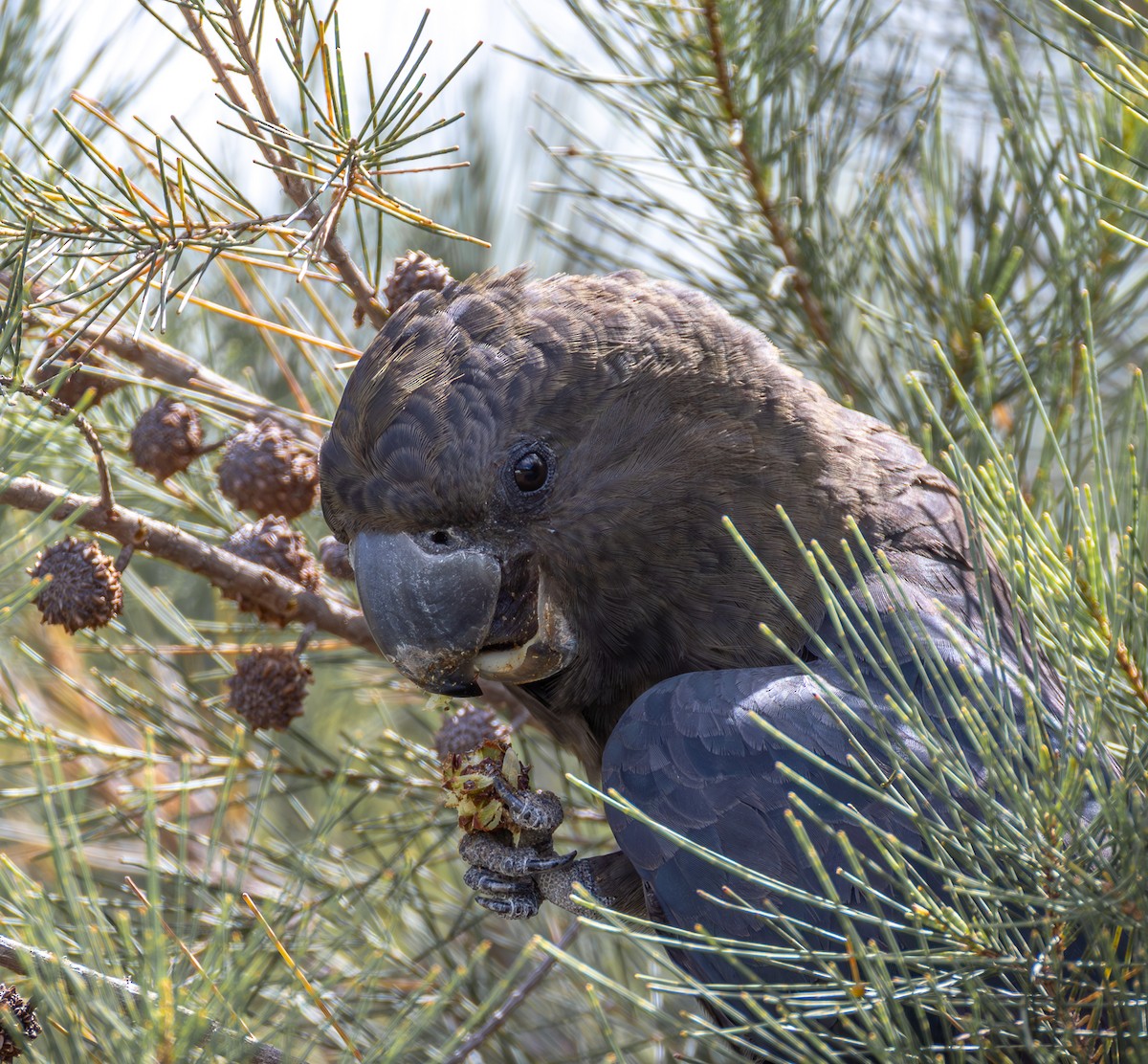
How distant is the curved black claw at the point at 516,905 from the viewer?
1954 millimetres

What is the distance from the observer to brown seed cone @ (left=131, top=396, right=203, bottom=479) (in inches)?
78.7

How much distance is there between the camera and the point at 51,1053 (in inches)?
54.2

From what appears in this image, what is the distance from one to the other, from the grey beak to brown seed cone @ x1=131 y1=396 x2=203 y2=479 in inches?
14.6

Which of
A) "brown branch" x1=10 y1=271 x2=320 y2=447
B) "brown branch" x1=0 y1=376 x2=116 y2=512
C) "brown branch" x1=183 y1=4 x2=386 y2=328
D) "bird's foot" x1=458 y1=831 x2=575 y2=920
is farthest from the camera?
"brown branch" x1=10 y1=271 x2=320 y2=447

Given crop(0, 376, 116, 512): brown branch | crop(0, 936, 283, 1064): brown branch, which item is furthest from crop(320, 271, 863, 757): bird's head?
crop(0, 936, 283, 1064): brown branch

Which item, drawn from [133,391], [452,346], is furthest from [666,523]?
[133,391]

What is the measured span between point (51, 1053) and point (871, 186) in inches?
83.8

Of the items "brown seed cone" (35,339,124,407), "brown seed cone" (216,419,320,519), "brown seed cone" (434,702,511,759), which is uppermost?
"brown seed cone" (35,339,124,407)

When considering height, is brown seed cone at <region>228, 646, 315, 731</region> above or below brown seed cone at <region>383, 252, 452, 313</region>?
below

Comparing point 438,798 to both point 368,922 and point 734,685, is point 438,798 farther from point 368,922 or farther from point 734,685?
point 734,685

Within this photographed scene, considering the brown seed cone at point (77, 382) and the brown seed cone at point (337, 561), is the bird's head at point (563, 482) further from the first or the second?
the brown seed cone at point (77, 382)

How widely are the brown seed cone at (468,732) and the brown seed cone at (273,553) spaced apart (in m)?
0.35

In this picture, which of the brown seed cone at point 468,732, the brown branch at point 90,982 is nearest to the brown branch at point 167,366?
the brown seed cone at point 468,732

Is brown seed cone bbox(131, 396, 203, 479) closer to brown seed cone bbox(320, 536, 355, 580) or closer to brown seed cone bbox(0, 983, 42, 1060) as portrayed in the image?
brown seed cone bbox(320, 536, 355, 580)
